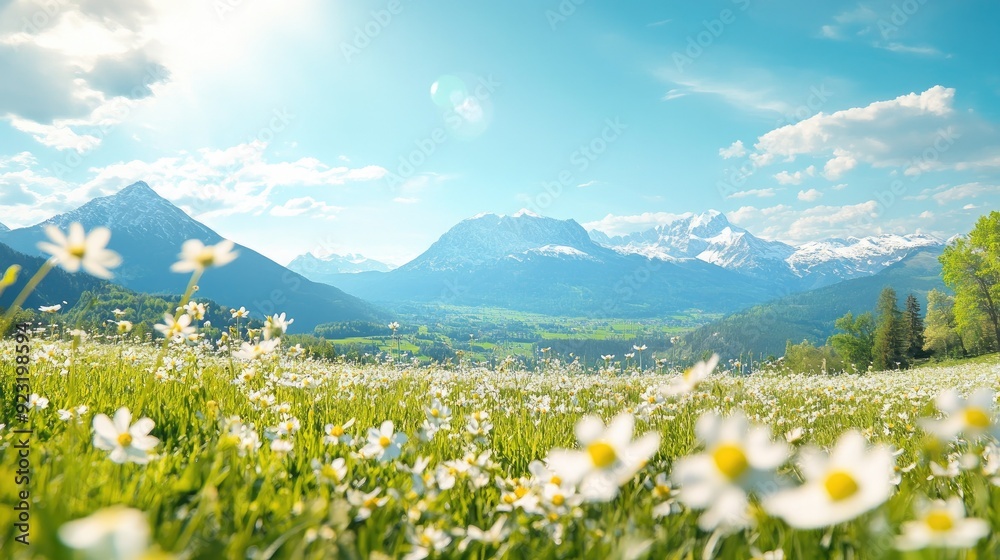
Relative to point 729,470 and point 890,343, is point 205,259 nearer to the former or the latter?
point 729,470

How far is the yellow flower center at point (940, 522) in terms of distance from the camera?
4.52 feet

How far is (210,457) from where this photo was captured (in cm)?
252

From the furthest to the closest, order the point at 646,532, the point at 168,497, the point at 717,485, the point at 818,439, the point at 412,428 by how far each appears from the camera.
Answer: the point at 818,439 < the point at 412,428 < the point at 168,497 < the point at 646,532 < the point at 717,485

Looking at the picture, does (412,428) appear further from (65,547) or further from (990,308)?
(990,308)

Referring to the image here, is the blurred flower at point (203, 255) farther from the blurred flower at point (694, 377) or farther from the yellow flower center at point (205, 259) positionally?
the blurred flower at point (694, 377)

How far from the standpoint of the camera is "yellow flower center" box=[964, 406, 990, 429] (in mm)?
1794

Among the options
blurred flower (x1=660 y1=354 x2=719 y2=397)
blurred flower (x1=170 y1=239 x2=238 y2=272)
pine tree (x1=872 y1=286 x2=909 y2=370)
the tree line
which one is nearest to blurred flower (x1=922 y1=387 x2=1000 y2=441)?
blurred flower (x1=660 y1=354 x2=719 y2=397)

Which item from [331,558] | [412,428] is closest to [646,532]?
[331,558]

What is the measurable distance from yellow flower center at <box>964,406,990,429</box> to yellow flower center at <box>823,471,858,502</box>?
31.9 inches

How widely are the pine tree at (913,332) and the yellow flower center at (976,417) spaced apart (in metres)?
108

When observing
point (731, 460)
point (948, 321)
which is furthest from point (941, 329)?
point (731, 460)

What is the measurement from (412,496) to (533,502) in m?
0.55

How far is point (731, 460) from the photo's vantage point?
1391 millimetres

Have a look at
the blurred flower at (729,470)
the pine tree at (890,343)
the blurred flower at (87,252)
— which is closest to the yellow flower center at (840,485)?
the blurred flower at (729,470)
